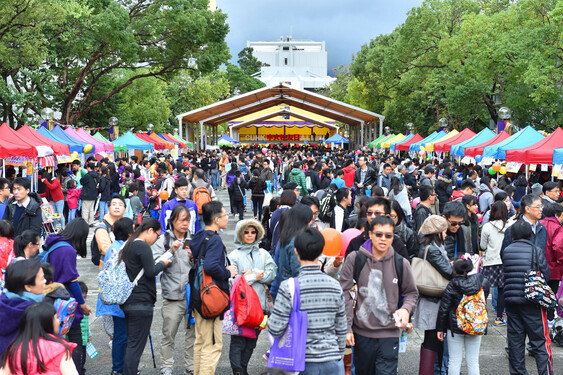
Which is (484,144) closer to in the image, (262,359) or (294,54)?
(262,359)

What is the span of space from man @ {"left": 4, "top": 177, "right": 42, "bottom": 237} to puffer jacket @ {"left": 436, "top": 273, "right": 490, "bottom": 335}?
17.5ft

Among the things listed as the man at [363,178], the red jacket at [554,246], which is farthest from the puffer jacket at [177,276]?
the man at [363,178]

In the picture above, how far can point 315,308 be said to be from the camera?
3406 mm

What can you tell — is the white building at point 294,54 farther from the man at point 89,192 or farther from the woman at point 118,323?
the woman at point 118,323

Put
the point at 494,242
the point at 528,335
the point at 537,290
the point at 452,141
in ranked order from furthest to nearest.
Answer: the point at 452,141 → the point at 494,242 → the point at 528,335 → the point at 537,290

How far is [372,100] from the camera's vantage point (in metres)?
43.6

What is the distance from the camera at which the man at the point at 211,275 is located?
15.2ft

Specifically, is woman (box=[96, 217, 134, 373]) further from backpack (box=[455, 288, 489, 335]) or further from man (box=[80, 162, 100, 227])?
man (box=[80, 162, 100, 227])

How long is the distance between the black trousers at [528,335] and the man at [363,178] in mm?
7001

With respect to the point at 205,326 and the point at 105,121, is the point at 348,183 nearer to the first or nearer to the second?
the point at 205,326

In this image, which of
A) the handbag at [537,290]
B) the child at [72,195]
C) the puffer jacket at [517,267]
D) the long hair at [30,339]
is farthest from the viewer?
the child at [72,195]

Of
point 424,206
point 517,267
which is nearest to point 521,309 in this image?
point 517,267

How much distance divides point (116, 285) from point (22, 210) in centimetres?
380

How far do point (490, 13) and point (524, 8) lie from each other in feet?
33.6
